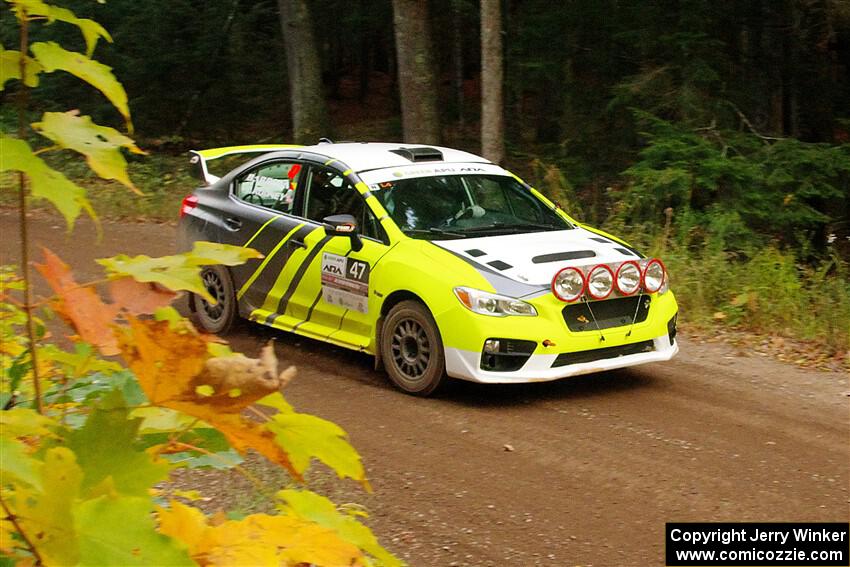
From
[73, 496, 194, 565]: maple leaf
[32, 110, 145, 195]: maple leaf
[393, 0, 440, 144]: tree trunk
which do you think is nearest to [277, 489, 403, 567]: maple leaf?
[73, 496, 194, 565]: maple leaf

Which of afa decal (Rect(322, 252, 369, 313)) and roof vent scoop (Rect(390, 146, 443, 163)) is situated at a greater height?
roof vent scoop (Rect(390, 146, 443, 163))

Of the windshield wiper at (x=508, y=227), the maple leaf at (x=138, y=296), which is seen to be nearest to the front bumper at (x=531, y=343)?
the windshield wiper at (x=508, y=227)

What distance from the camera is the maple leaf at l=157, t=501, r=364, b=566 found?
5.65ft

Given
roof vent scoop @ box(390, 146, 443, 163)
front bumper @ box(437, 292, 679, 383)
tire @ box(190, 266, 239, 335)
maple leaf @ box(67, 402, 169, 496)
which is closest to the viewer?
maple leaf @ box(67, 402, 169, 496)

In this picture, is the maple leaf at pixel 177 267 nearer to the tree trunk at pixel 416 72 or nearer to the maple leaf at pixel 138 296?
the maple leaf at pixel 138 296

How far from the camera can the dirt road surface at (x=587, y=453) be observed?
18.1 ft

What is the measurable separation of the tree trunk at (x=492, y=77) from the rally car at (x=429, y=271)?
5297 millimetres

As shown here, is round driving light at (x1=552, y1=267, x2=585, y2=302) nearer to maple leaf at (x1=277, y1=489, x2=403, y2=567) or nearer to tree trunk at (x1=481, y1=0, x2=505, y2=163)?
maple leaf at (x1=277, y1=489, x2=403, y2=567)

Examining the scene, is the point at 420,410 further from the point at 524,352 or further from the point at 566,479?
the point at 566,479

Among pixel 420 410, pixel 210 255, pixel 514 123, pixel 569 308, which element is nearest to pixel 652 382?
pixel 569 308

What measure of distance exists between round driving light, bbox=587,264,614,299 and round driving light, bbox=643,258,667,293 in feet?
1.19

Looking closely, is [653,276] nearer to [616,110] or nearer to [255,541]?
[255,541]

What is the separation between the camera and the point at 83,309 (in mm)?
1808

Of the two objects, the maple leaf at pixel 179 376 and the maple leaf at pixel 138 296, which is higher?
the maple leaf at pixel 138 296
